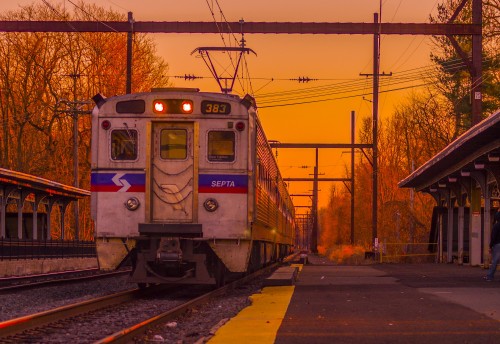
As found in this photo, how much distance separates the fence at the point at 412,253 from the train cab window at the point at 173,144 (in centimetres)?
2521

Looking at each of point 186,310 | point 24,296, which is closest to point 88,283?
point 24,296

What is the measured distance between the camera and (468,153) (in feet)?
84.7

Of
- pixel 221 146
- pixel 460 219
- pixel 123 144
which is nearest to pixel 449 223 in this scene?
pixel 460 219

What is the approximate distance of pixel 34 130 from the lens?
151 ft

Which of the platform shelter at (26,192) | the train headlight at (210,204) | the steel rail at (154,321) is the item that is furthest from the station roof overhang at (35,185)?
the train headlight at (210,204)

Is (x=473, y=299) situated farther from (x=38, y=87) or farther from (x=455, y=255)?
(x=38, y=87)

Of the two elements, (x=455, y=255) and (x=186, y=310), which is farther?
(x=455, y=255)

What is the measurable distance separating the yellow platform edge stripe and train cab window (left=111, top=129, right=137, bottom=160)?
10.8 feet

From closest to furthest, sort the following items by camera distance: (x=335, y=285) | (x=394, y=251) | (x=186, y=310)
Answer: (x=186, y=310) < (x=335, y=285) < (x=394, y=251)

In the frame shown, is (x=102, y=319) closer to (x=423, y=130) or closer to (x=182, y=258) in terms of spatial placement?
(x=182, y=258)

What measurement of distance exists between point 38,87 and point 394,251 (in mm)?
21384

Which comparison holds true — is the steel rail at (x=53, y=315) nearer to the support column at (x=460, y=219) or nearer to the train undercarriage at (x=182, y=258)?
the train undercarriage at (x=182, y=258)

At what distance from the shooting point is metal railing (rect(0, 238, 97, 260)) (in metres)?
23.8

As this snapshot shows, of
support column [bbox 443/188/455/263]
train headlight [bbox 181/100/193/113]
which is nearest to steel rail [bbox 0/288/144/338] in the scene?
train headlight [bbox 181/100/193/113]
